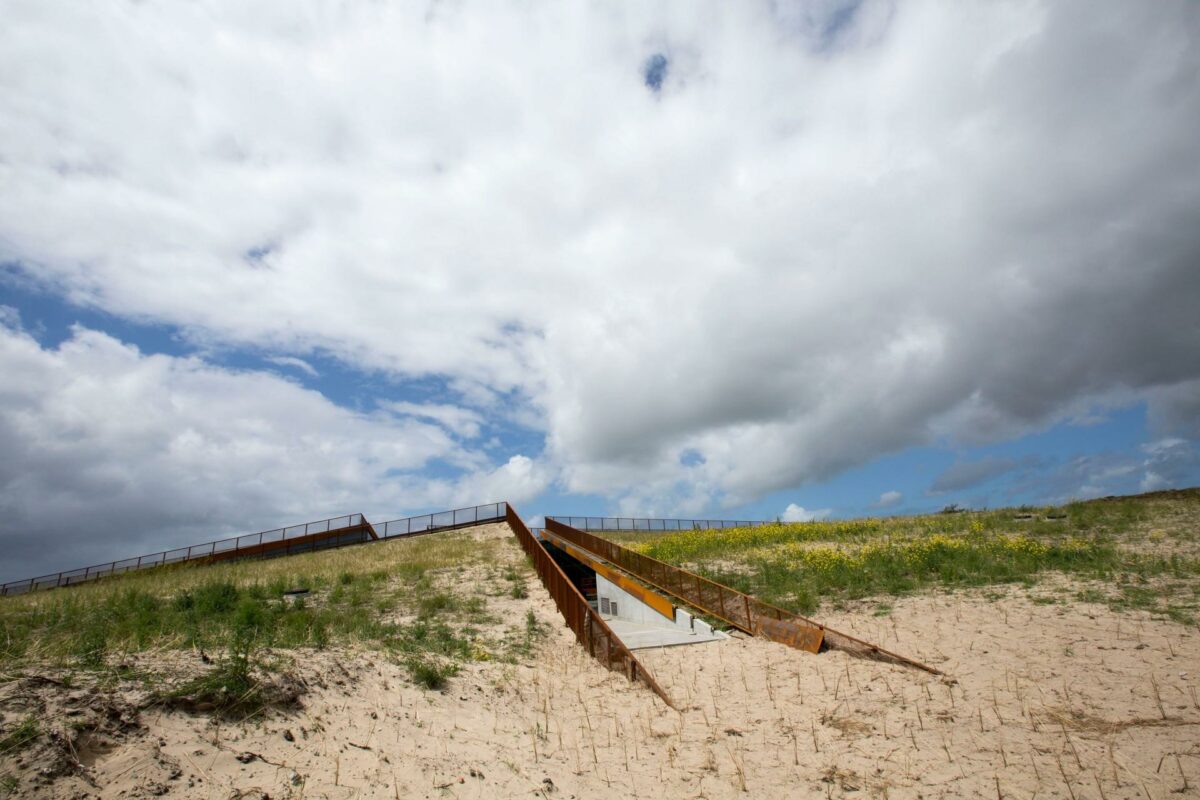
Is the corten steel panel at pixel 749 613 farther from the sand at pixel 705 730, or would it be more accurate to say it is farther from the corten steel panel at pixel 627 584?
the corten steel panel at pixel 627 584

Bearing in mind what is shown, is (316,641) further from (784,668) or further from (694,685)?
(784,668)

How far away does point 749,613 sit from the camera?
583 inches

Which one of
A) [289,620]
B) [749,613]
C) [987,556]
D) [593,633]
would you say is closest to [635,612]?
[749,613]

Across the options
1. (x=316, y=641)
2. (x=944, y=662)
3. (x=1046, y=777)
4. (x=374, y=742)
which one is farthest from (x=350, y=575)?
(x=1046, y=777)

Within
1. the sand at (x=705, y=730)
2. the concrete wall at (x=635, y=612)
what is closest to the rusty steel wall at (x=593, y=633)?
the sand at (x=705, y=730)

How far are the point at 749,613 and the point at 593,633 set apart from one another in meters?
4.21

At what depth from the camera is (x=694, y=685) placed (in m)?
11.6

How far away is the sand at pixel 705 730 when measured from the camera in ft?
19.4

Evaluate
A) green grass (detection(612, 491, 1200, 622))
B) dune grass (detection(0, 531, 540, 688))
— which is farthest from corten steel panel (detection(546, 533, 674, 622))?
dune grass (detection(0, 531, 540, 688))

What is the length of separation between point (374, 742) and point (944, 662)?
32.3 feet

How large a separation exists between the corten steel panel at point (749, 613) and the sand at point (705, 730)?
1.39ft

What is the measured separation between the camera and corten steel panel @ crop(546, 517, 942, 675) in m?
12.0

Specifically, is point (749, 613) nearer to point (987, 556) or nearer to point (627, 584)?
point (627, 584)

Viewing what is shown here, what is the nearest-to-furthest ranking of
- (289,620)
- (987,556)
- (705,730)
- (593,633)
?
1. (705,730)
2. (289,620)
3. (593,633)
4. (987,556)
